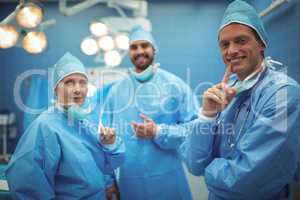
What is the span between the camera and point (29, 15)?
132 centimetres

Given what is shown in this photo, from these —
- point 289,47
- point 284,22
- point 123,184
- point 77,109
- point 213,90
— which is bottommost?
point 123,184

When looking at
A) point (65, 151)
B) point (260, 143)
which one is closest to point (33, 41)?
point (65, 151)

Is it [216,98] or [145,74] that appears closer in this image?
[216,98]

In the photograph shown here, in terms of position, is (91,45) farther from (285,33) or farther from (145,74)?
(285,33)

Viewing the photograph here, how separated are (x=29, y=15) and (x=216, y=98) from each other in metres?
0.98

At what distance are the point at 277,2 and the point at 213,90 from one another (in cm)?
73

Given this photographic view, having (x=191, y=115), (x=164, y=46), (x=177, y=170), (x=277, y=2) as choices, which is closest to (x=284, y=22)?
(x=277, y=2)

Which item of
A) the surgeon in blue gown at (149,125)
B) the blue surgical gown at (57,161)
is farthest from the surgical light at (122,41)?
the blue surgical gown at (57,161)

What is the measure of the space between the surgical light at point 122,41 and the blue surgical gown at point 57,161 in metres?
1.08

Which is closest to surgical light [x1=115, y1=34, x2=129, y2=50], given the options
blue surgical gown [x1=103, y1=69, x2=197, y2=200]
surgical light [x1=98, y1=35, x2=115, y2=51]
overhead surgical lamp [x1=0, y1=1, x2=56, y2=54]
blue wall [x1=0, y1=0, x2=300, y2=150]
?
surgical light [x1=98, y1=35, x2=115, y2=51]

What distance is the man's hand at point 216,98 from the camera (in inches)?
34.7

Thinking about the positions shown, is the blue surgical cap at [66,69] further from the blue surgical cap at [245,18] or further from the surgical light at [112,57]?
the surgical light at [112,57]

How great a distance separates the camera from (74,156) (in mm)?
1144

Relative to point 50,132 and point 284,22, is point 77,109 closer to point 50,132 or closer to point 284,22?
point 50,132
